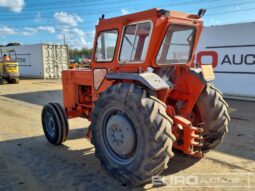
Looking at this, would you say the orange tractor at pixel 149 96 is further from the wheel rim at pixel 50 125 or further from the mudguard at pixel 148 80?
the wheel rim at pixel 50 125

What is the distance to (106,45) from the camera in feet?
16.7

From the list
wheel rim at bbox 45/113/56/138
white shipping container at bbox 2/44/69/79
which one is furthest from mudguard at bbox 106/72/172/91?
white shipping container at bbox 2/44/69/79

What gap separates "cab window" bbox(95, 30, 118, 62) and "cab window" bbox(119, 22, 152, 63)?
0.72 feet

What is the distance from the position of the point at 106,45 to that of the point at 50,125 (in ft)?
7.84

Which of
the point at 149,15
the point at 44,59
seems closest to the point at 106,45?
the point at 149,15

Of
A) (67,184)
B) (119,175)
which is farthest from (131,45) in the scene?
(67,184)

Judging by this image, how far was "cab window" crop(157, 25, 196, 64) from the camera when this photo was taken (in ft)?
15.0

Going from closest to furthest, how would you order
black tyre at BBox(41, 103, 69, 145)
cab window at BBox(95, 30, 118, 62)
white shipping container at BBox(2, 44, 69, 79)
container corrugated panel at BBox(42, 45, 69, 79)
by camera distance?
1. cab window at BBox(95, 30, 118, 62)
2. black tyre at BBox(41, 103, 69, 145)
3. white shipping container at BBox(2, 44, 69, 79)
4. container corrugated panel at BBox(42, 45, 69, 79)

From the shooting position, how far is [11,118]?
912 cm

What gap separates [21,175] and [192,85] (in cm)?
320

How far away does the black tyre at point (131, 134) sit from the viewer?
381 cm

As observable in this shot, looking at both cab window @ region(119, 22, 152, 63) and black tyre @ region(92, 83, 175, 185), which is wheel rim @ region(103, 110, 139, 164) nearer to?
black tyre @ region(92, 83, 175, 185)

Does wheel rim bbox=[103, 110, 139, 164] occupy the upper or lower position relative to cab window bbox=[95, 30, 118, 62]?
lower

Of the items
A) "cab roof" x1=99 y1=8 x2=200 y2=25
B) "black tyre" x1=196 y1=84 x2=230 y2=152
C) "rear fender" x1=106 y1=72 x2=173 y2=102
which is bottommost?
"black tyre" x1=196 y1=84 x2=230 y2=152
